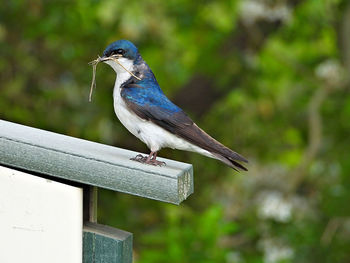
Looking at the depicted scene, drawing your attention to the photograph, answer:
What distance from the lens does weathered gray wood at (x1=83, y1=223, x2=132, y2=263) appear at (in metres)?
1.99

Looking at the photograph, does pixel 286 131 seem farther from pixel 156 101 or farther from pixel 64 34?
pixel 156 101

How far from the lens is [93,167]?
6.19 feet

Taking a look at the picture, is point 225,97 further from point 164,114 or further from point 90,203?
point 90,203

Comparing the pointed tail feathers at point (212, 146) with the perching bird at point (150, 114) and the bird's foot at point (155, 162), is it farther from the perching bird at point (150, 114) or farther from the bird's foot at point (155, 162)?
the bird's foot at point (155, 162)

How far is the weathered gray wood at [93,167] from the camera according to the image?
1827 mm

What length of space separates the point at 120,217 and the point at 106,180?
10.5 feet

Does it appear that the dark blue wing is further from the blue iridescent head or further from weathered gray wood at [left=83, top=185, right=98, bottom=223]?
weathered gray wood at [left=83, top=185, right=98, bottom=223]

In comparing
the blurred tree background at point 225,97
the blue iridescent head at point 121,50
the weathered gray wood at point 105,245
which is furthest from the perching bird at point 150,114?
the blurred tree background at point 225,97

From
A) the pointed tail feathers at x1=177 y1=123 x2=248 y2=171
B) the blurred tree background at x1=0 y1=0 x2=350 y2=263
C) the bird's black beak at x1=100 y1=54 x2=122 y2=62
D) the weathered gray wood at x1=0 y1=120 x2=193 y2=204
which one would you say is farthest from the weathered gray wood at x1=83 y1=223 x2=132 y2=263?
the blurred tree background at x1=0 y1=0 x2=350 y2=263

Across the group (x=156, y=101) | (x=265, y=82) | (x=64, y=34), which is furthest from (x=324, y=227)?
(x=156, y=101)

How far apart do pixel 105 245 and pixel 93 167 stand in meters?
0.26

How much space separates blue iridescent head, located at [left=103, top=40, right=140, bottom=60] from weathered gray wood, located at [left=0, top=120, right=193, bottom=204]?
31 cm

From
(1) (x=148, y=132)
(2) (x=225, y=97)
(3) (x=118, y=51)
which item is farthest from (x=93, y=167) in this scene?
(2) (x=225, y=97)

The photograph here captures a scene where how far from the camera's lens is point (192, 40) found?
589 centimetres
